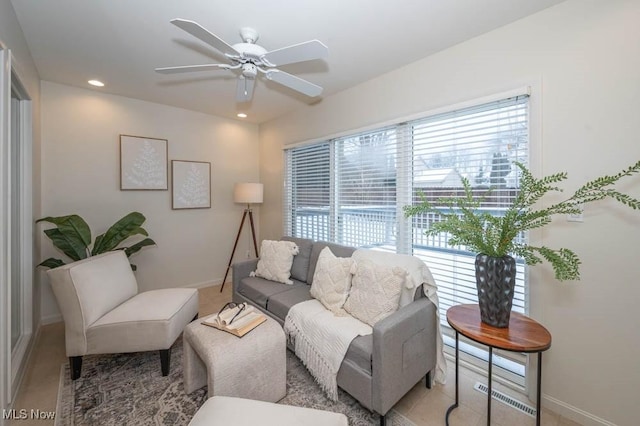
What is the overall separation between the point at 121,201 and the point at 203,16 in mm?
2617

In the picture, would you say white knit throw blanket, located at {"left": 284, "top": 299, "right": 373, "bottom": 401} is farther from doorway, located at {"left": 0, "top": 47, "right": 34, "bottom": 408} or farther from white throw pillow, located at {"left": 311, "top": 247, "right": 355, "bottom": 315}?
doorway, located at {"left": 0, "top": 47, "right": 34, "bottom": 408}

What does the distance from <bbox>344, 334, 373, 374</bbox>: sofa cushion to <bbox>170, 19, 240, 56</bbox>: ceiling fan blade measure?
204 centimetres

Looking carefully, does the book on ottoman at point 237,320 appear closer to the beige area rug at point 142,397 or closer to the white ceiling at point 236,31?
the beige area rug at point 142,397

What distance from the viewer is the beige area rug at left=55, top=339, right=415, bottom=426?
1.69 metres

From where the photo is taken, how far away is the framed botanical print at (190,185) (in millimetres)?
3822

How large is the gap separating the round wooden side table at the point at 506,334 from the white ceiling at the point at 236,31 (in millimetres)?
2023

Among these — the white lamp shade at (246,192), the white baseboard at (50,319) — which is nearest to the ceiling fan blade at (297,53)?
the white lamp shade at (246,192)

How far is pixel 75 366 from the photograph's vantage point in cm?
204

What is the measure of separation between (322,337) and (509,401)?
1.38m

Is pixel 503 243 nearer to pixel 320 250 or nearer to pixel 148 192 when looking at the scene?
A: pixel 320 250

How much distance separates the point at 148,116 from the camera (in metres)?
3.60

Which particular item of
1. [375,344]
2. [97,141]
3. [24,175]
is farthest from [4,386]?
[97,141]

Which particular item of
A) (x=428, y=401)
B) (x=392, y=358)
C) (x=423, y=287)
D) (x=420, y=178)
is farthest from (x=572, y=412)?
(x=420, y=178)

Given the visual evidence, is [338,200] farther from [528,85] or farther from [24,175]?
[24,175]
